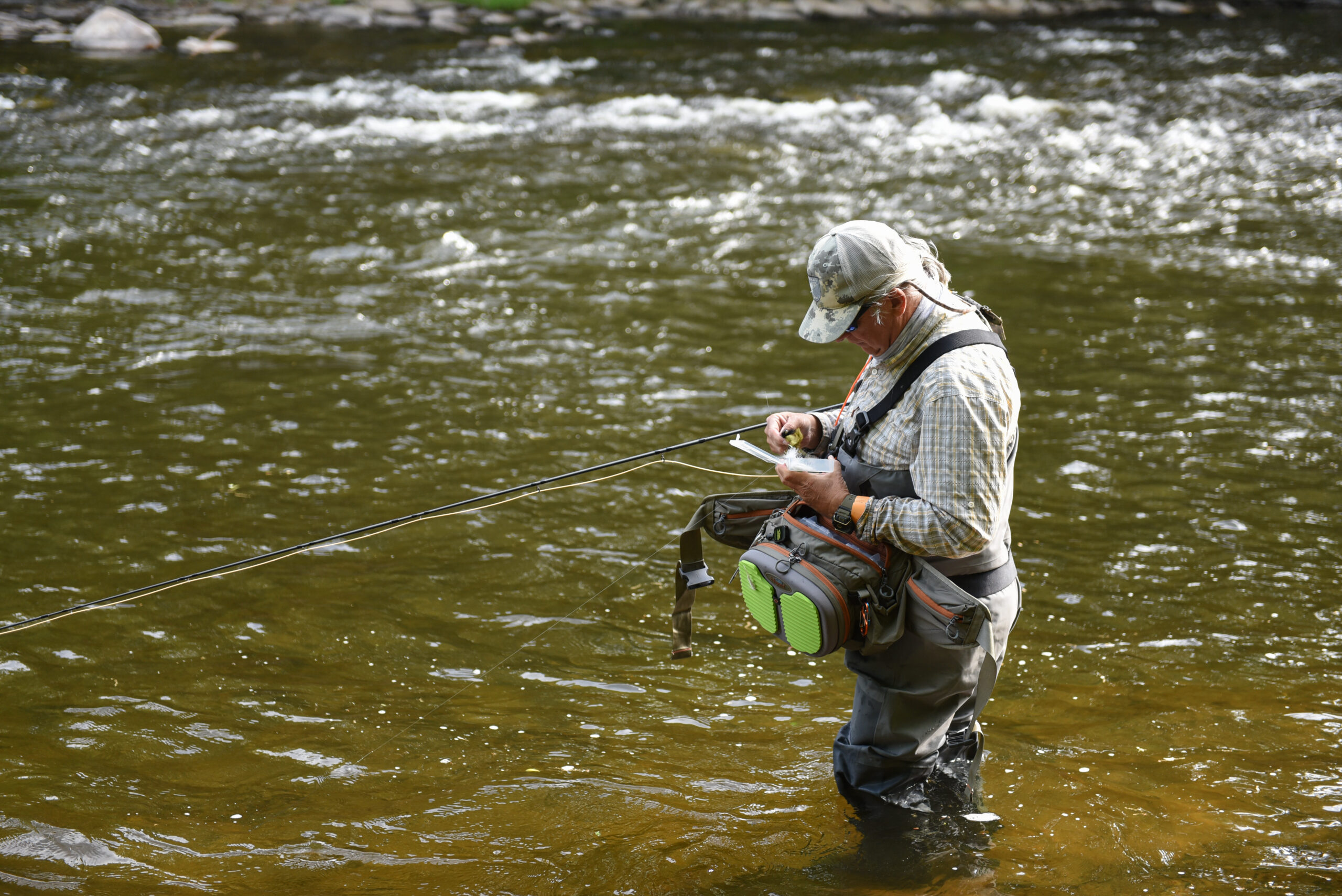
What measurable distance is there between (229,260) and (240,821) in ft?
23.3

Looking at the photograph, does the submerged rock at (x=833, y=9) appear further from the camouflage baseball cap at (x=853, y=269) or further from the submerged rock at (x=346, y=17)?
the camouflage baseball cap at (x=853, y=269)

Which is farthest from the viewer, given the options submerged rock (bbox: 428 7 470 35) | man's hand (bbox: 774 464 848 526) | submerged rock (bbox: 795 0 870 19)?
submerged rock (bbox: 795 0 870 19)

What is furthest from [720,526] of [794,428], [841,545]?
[841,545]

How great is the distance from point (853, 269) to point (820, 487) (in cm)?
57

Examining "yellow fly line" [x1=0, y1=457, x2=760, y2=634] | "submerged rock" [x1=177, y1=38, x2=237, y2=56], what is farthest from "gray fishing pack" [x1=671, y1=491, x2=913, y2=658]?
"submerged rock" [x1=177, y1=38, x2=237, y2=56]

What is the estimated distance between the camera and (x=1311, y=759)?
3965 mm

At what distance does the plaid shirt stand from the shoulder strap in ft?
0.06

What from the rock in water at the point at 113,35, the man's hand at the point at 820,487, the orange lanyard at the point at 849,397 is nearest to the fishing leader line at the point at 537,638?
the orange lanyard at the point at 849,397

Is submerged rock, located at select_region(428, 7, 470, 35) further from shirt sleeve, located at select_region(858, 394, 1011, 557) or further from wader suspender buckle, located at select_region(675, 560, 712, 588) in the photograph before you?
shirt sleeve, located at select_region(858, 394, 1011, 557)

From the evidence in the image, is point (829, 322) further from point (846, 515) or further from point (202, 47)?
point (202, 47)

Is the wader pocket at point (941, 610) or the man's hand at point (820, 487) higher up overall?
the man's hand at point (820, 487)

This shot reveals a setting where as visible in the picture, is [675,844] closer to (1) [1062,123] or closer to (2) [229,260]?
(2) [229,260]

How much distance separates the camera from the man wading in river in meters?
2.76

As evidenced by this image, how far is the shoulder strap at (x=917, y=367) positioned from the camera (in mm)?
2836
